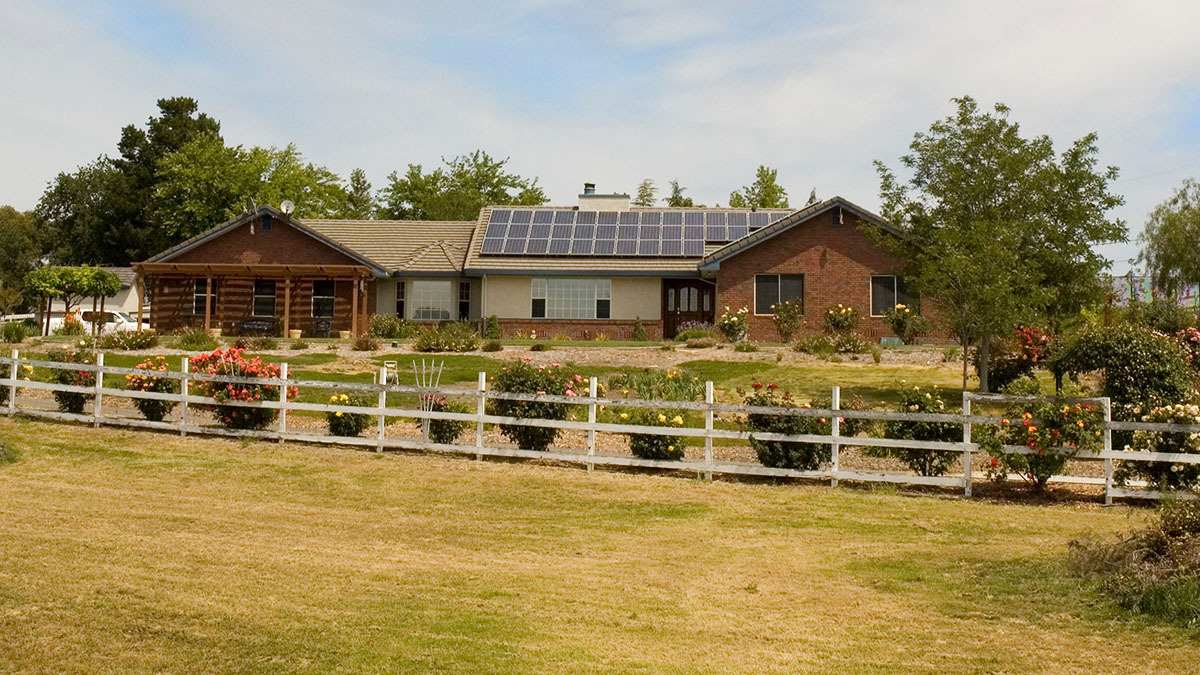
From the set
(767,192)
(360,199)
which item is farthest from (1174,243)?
(360,199)

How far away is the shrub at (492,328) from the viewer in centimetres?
3414

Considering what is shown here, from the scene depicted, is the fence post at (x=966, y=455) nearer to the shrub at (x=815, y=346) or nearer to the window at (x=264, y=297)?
the shrub at (x=815, y=346)

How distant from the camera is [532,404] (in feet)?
52.1

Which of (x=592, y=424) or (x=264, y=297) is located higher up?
(x=264, y=297)

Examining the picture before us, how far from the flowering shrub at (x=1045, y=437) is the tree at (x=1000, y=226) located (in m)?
7.35

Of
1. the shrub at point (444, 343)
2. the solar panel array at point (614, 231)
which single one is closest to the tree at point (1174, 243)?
the solar panel array at point (614, 231)

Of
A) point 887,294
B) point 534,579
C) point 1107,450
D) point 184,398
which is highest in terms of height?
point 887,294

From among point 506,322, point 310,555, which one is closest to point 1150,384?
point 310,555

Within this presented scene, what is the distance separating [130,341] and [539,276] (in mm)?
13807

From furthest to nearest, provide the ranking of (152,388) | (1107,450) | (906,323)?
(906,323) → (152,388) → (1107,450)

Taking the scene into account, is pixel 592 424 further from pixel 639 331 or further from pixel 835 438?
pixel 639 331

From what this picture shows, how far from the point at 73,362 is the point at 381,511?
10431 millimetres

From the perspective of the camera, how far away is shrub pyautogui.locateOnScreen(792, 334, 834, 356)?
93.9 ft

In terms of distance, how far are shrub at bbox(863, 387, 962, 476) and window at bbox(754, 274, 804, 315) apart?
65.5 feet
